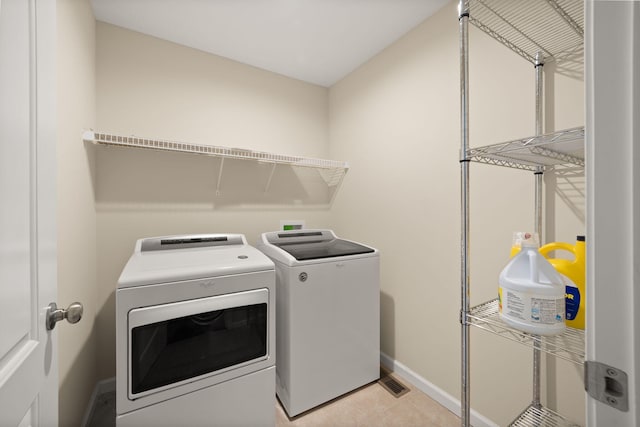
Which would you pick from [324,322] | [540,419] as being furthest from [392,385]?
[540,419]

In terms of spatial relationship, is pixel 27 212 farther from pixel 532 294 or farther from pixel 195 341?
pixel 532 294

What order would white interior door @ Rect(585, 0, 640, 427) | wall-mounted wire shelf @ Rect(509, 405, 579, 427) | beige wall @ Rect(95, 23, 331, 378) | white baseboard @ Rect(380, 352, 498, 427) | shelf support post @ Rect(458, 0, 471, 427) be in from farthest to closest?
1. beige wall @ Rect(95, 23, 331, 378)
2. white baseboard @ Rect(380, 352, 498, 427)
3. wall-mounted wire shelf @ Rect(509, 405, 579, 427)
4. shelf support post @ Rect(458, 0, 471, 427)
5. white interior door @ Rect(585, 0, 640, 427)

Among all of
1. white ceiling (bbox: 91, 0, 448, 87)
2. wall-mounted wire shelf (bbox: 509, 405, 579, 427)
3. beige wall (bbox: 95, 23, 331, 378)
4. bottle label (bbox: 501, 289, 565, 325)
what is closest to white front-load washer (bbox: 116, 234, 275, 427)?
beige wall (bbox: 95, 23, 331, 378)

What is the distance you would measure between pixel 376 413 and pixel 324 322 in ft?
2.18

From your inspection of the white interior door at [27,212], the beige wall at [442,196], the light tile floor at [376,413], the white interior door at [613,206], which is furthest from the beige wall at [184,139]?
the white interior door at [613,206]

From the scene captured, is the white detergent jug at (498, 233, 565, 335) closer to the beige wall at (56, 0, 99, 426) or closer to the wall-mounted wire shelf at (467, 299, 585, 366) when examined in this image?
the wall-mounted wire shelf at (467, 299, 585, 366)

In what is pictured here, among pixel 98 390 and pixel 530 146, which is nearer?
pixel 530 146

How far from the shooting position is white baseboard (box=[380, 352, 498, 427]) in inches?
57.8

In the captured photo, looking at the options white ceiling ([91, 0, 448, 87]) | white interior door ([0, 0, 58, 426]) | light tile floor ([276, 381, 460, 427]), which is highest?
white ceiling ([91, 0, 448, 87])

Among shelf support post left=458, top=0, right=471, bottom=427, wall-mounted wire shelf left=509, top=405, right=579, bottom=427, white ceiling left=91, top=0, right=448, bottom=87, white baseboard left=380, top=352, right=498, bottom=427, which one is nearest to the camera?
shelf support post left=458, top=0, right=471, bottom=427

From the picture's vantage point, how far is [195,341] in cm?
128

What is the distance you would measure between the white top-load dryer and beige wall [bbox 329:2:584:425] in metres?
0.33

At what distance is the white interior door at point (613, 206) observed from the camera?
0.46 metres

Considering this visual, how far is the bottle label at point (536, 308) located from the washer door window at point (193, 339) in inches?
44.7
